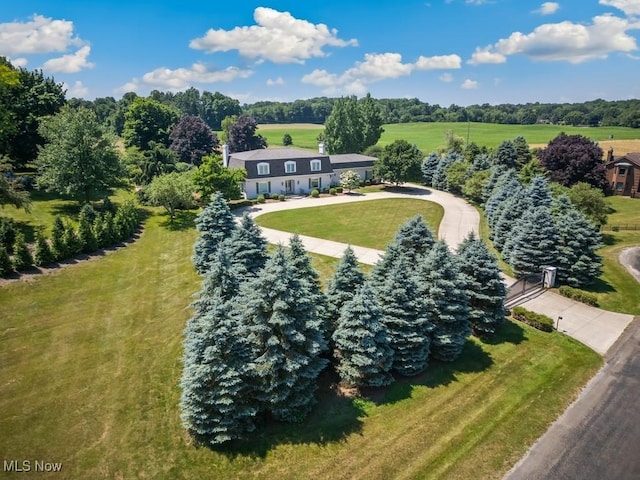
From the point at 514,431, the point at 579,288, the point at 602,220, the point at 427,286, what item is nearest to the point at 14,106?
the point at 427,286

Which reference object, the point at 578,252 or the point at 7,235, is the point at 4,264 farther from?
the point at 578,252

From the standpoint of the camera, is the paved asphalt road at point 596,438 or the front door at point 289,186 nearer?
the paved asphalt road at point 596,438

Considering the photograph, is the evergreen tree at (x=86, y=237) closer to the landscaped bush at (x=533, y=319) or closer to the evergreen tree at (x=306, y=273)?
the evergreen tree at (x=306, y=273)

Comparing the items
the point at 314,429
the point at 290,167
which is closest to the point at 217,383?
the point at 314,429

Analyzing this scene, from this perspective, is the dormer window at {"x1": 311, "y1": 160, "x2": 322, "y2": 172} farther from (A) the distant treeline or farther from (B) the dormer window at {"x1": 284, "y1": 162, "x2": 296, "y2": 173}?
(A) the distant treeline

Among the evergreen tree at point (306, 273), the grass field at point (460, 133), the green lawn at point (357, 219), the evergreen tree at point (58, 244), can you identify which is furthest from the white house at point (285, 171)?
the grass field at point (460, 133)

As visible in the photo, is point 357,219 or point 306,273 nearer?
point 306,273
